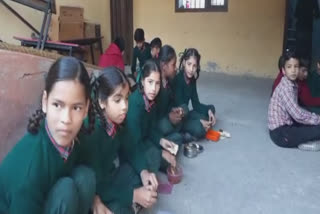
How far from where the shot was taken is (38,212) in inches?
39.7

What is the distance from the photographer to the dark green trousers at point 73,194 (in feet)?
3.38

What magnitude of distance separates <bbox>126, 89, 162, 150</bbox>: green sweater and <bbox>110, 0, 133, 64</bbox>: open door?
4048mm

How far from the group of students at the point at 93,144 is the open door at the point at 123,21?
3661 millimetres

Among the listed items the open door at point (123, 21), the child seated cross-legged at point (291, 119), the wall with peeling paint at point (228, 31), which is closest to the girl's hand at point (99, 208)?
the child seated cross-legged at point (291, 119)

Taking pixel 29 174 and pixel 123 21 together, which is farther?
pixel 123 21

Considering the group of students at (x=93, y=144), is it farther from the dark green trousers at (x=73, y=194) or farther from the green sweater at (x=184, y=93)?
the green sweater at (x=184, y=93)

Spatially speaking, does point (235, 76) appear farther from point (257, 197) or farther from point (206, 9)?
point (257, 197)

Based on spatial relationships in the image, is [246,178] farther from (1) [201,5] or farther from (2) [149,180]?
(1) [201,5]

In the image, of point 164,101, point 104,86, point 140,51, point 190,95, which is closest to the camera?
point 104,86

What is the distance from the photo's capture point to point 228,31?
5.40m

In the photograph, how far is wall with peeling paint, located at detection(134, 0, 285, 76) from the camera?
5.06 metres

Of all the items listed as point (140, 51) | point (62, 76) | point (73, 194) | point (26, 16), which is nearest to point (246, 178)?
point (73, 194)

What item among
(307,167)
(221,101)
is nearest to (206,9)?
(221,101)

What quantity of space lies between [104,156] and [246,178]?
925 mm
